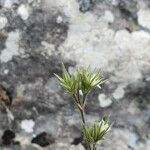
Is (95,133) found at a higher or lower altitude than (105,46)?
lower

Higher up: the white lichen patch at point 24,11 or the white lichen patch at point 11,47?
the white lichen patch at point 24,11

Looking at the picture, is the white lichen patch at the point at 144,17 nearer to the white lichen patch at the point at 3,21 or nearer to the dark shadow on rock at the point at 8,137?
the white lichen patch at the point at 3,21

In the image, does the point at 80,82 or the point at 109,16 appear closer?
the point at 80,82

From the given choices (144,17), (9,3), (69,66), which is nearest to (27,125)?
(69,66)

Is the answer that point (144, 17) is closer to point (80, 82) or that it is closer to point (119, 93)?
point (119, 93)

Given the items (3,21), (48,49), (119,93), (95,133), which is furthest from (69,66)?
(95,133)

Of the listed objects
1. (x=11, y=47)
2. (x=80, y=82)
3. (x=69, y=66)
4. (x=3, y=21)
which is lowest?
(x=80, y=82)

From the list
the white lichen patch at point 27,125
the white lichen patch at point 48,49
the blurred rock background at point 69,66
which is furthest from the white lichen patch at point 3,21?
the white lichen patch at point 27,125
